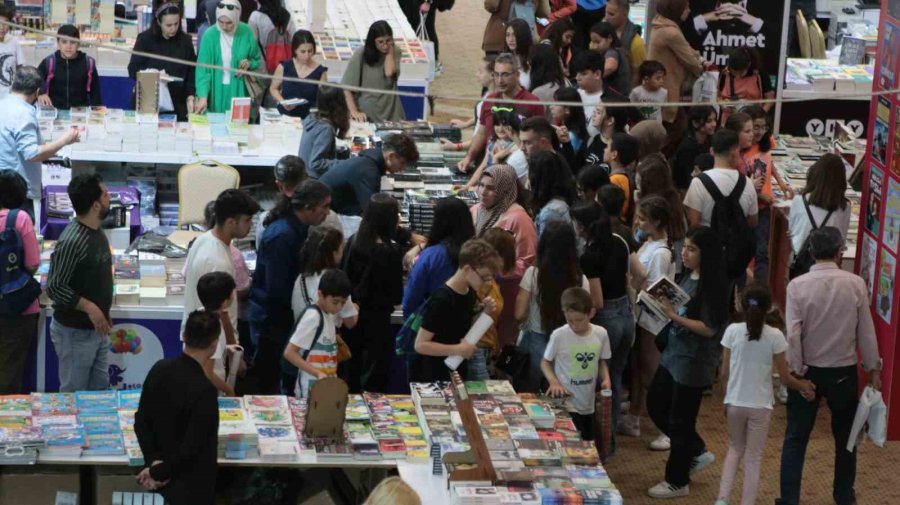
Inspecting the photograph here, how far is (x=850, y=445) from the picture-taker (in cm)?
741

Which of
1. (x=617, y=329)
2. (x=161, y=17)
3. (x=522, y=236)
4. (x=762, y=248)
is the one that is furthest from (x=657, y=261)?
(x=161, y=17)

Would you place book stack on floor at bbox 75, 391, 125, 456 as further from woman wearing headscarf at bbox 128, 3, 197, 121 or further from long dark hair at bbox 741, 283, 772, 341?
woman wearing headscarf at bbox 128, 3, 197, 121

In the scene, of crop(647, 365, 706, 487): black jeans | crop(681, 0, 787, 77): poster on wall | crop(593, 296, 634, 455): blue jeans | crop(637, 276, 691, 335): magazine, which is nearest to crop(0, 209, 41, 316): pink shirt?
crop(593, 296, 634, 455): blue jeans

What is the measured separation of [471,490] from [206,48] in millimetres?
6005

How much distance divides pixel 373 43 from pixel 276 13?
1.63 meters

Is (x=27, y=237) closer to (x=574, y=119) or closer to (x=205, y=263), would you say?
(x=205, y=263)

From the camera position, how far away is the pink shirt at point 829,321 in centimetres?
729

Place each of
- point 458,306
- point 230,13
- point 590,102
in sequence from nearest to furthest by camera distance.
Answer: point 458,306, point 590,102, point 230,13

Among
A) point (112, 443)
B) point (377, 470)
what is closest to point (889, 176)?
point (377, 470)

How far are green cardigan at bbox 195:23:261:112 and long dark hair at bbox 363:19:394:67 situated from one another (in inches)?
36.5

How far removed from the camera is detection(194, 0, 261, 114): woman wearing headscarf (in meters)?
11.2

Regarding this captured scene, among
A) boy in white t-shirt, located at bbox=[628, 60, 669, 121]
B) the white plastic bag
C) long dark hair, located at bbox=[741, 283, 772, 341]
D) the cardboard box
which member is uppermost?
boy in white t-shirt, located at bbox=[628, 60, 669, 121]

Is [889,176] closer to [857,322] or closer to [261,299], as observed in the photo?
[857,322]

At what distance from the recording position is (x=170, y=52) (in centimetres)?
1143
